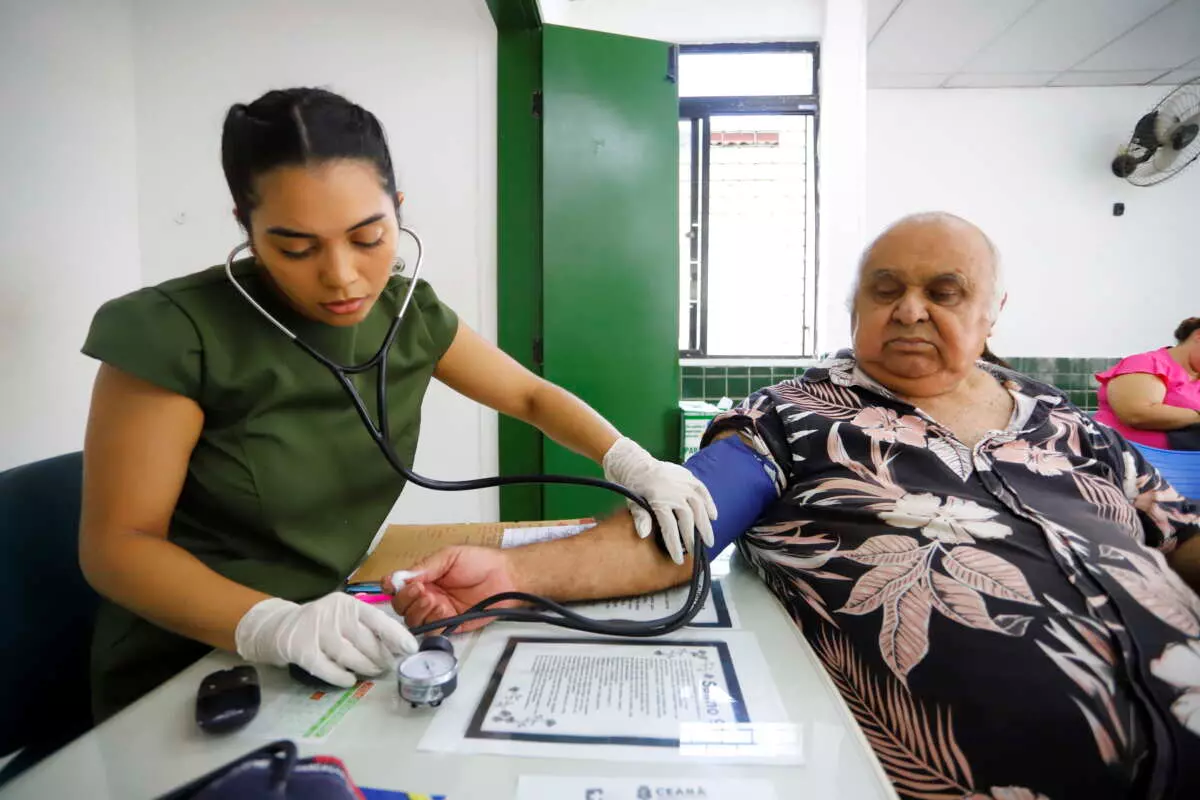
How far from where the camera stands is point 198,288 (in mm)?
753

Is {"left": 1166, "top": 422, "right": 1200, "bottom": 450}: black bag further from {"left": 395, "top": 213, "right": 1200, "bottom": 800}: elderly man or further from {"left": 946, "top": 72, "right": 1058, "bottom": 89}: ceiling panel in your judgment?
{"left": 946, "top": 72, "right": 1058, "bottom": 89}: ceiling panel

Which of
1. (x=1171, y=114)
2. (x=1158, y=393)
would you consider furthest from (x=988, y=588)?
(x=1171, y=114)

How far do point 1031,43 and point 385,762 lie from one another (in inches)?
178

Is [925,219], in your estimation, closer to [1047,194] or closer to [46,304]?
[46,304]

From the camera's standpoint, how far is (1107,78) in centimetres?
377

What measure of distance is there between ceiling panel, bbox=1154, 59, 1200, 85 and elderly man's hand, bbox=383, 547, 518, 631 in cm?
525

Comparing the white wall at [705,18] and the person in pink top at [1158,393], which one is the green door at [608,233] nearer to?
the white wall at [705,18]

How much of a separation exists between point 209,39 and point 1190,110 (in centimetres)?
478

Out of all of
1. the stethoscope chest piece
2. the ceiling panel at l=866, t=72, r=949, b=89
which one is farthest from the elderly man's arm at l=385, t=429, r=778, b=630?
the ceiling panel at l=866, t=72, r=949, b=89

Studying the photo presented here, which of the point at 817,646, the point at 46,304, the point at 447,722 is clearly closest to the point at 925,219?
the point at 817,646

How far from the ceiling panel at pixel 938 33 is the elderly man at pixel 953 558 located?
2.82 m

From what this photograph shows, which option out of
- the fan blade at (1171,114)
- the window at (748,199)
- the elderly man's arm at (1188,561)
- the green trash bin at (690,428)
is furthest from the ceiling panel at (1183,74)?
the elderly man's arm at (1188,561)

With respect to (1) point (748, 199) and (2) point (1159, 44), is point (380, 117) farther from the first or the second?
(2) point (1159, 44)

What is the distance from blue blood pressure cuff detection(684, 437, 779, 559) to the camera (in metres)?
0.92
